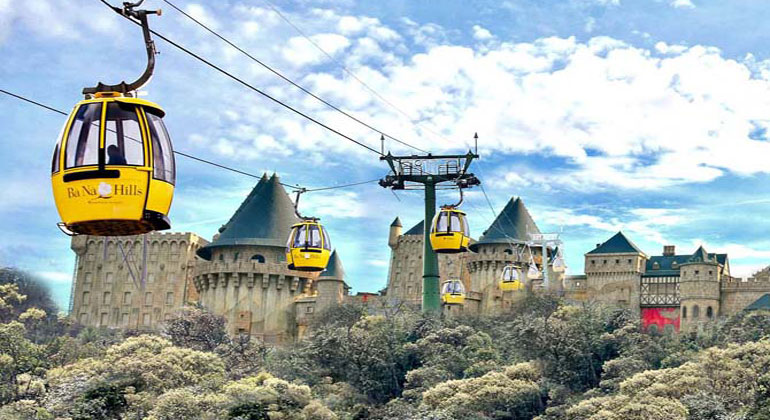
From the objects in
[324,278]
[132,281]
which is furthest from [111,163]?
[132,281]

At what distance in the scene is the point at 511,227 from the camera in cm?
8331

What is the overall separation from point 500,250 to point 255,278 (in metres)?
17.8

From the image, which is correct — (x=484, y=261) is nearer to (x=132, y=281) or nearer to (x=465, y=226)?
(x=132, y=281)

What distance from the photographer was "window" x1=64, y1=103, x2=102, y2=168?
42.3ft

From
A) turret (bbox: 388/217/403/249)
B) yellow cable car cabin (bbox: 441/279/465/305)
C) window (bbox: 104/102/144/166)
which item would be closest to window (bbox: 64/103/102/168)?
window (bbox: 104/102/144/166)

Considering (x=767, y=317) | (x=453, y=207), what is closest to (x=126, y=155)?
(x=453, y=207)

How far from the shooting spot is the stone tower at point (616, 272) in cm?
7188

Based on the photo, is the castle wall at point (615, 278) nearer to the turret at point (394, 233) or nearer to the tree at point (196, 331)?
the turret at point (394, 233)

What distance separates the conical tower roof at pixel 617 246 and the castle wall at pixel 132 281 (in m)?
29.4

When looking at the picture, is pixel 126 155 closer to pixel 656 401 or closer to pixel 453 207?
pixel 453 207

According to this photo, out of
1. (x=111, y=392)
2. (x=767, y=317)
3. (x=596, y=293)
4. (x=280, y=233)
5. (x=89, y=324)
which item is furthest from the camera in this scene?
(x=89, y=324)

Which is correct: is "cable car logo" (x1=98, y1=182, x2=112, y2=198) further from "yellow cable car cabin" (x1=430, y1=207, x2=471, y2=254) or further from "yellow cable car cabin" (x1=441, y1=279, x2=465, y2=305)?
"yellow cable car cabin" (x1=441, y1=279, x2=465, y2=305)

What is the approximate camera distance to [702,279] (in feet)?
224

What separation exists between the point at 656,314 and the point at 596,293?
4014 mm
